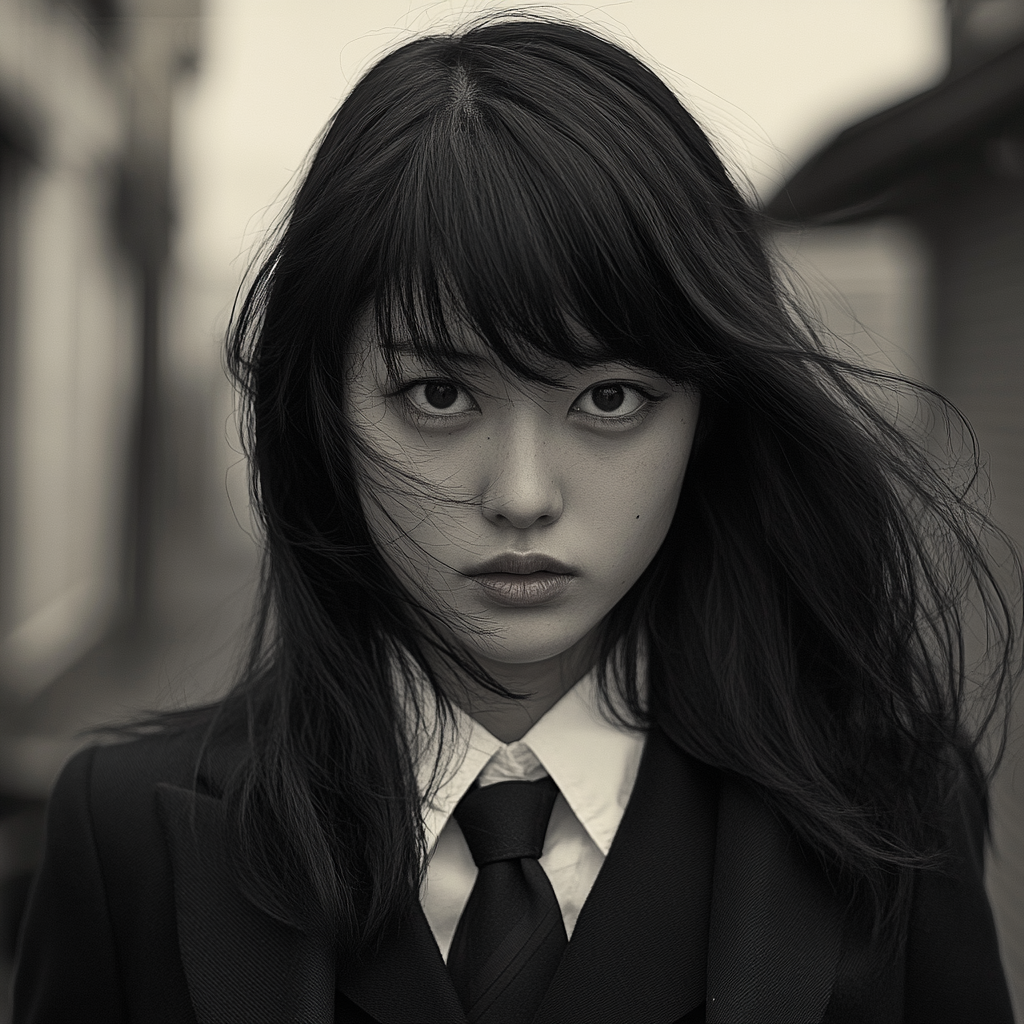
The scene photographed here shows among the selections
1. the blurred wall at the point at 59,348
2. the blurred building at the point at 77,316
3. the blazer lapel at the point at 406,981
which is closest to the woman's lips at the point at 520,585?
the blazer lapel at the point at 406,981

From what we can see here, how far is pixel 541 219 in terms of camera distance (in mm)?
1314

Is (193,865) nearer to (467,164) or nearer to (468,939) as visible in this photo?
(468,939)

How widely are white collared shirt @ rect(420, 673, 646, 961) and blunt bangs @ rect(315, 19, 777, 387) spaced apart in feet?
1.57

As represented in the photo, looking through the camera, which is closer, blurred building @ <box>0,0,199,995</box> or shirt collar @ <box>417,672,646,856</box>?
shirt collar @ <box>417,672,646,856</box>

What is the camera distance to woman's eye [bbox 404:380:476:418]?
1.37 metres

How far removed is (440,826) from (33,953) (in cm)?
57

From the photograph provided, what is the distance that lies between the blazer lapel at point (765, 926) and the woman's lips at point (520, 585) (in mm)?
417

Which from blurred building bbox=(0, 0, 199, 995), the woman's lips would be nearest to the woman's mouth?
the woman's lips

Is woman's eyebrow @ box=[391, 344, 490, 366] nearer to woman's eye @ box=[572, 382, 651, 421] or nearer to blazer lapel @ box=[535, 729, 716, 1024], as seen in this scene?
woman's eye @ box=[572, 382, 651, 421]

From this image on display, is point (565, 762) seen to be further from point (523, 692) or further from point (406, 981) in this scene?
point (406, 981)

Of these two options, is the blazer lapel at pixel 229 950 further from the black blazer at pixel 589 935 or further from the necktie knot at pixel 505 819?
the necktie knot at pixel 505 819

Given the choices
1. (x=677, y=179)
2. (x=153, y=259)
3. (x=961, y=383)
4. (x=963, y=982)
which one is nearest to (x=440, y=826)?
(x=963, y=982)

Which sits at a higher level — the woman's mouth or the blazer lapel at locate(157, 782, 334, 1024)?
the woman's mouth

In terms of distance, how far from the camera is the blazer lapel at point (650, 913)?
57.6 inches
